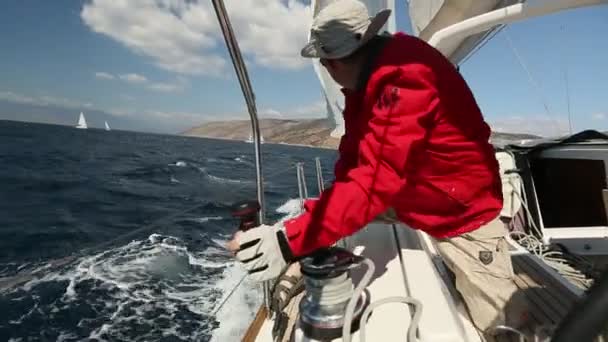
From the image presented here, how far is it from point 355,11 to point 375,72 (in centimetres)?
17

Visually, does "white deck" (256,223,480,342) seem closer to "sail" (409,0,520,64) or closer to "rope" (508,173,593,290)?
"rope" (508,173,593,290)

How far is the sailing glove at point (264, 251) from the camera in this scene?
35.3 inches

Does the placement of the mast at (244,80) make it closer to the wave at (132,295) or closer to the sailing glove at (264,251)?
the sailing glove at (264,251)

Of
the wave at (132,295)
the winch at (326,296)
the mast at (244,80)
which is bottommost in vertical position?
the wave at (132,295)

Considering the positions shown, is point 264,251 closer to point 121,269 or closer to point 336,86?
point 336,86

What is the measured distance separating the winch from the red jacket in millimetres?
75

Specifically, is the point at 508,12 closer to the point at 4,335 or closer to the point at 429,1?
the point at 429,1

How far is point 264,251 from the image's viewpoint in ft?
2.96

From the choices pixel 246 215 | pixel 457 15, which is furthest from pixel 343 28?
pixel 457 15

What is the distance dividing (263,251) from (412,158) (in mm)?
438

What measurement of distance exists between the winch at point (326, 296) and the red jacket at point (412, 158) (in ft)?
0.25

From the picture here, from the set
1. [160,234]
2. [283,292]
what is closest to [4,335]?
[160,234]

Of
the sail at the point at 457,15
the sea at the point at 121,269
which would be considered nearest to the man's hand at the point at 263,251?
the sea at the point at 121,269

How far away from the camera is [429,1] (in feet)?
10.6
